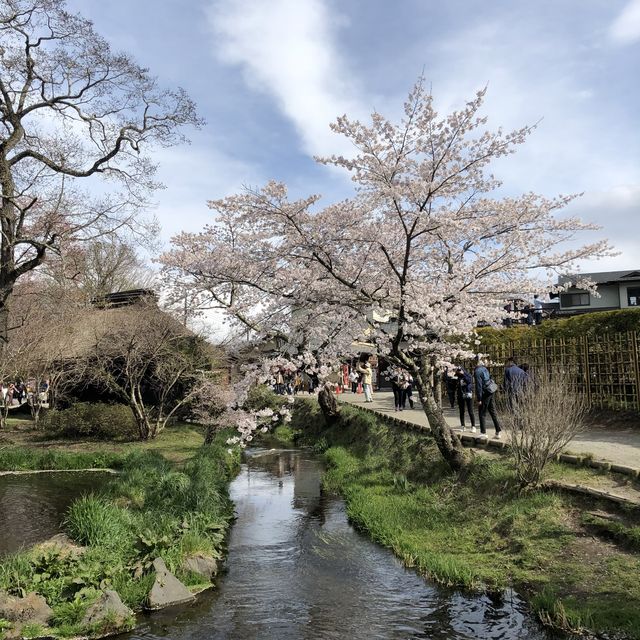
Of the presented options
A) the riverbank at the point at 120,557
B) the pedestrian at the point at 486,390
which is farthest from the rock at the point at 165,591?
the pedestrian at the point at 486,390

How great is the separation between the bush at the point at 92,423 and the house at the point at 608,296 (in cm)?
2612

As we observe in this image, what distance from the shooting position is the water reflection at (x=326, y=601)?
495cm

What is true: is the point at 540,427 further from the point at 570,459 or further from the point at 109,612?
the point at 109,612

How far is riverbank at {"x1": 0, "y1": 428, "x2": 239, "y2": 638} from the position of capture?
16.9ft

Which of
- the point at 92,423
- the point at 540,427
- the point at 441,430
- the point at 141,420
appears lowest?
the point at 92,423

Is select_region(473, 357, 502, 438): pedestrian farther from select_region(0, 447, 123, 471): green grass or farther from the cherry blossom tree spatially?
select_region(0, 447, 123, 471): green grass

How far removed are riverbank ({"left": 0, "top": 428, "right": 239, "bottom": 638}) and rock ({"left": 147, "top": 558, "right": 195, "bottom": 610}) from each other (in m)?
0.01

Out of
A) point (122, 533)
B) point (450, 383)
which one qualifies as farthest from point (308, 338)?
point (122, 533)

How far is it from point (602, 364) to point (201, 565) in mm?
9513

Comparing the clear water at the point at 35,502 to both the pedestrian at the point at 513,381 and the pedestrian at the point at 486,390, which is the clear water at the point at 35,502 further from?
the pedestrian at the point at 486,390

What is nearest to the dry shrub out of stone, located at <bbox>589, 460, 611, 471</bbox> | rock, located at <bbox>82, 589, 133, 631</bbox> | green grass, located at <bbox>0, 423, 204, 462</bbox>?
stone, located at <bbox>589, 460, 611, 471</bbox>

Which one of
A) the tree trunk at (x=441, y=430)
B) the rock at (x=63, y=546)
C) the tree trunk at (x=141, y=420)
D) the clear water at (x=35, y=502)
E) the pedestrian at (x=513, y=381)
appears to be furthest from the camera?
the tree trunk at (x=141, y=420)

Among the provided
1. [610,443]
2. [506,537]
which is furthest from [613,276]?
[506,537]

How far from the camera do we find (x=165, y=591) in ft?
18.9
